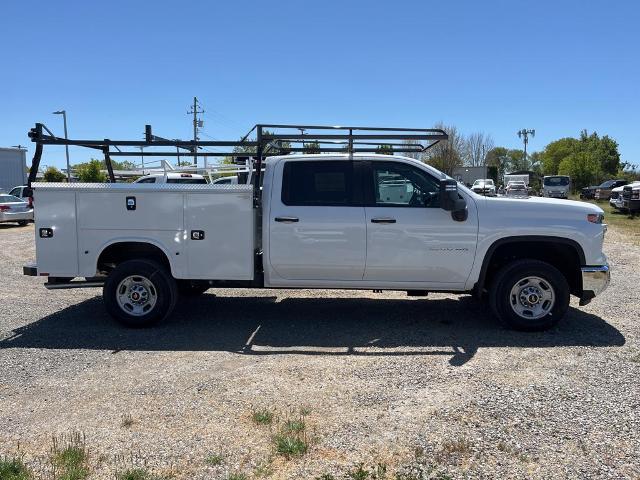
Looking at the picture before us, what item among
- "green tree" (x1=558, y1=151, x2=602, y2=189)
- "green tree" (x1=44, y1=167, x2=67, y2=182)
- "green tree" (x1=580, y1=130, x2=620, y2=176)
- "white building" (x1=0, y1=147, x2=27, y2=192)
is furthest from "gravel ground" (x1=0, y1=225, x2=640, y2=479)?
"green tree" (x1=580, y1=130, x2=620, y2=176)

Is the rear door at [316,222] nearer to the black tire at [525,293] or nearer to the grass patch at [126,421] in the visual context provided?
the black tire at [525,293]

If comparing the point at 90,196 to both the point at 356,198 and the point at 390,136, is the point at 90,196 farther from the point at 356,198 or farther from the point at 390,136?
the point at 390,136

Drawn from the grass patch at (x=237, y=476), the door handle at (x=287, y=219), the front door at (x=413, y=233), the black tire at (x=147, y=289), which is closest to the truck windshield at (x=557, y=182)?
the front door at (x=413, y=233)

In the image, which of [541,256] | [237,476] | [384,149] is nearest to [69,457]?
[237,476]

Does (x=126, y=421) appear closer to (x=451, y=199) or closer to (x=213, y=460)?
(x=213, y=460)

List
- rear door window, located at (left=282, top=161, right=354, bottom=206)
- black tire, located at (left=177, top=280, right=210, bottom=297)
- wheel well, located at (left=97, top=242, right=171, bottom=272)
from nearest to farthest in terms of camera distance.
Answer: rear door window, located at (left=282, top=161, right=354, bottom=206) → wheel well, located at (left=97, top=242, right=171, bottom=272) → black tire, located at (left=177, top=280, right=210, bottom=297)

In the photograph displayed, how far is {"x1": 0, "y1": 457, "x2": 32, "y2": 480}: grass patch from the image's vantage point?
3.23 m

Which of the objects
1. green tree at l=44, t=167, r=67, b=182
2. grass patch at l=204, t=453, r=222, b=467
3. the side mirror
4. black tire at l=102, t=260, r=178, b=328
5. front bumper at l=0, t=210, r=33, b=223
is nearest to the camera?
grass patch at l=204, t=453, r=222, b=467

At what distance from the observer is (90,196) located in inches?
250

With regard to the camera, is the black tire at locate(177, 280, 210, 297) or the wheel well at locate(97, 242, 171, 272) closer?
the wheel well at locate(97, 242, 171, 272)

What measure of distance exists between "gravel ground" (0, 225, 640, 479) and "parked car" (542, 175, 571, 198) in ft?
117

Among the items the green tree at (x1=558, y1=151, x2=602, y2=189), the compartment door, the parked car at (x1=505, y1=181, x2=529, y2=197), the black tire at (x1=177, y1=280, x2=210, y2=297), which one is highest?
the green tree at (x1=558, y1=151, x2=602, y2=189)

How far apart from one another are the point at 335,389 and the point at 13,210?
71.2 ft

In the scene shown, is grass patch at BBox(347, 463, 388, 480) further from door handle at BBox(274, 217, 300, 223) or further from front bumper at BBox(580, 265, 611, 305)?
front bumper at BBox(580, 265, 611, 305)
